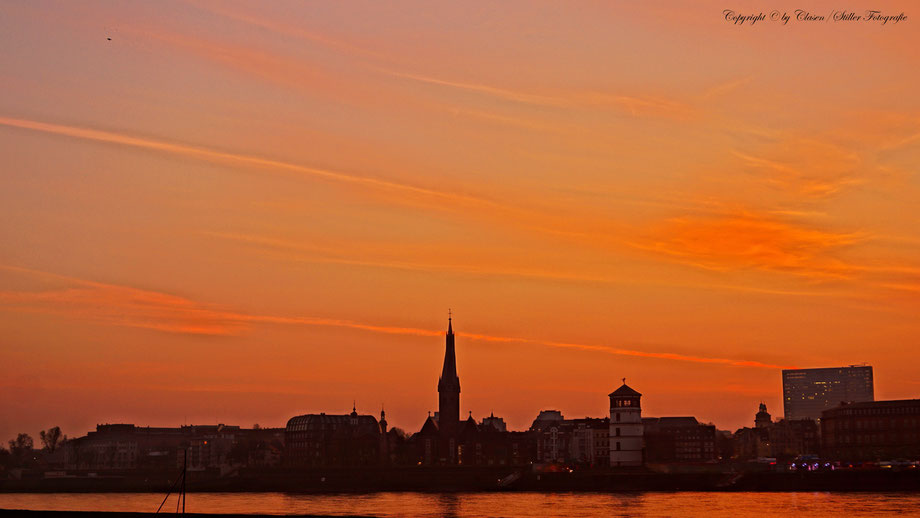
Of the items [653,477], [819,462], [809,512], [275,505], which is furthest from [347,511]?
[819,462]

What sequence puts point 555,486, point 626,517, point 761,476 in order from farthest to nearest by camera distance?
1. point 555,486
2. point 761,476
3. point 626,517

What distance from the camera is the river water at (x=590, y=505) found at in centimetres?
12194

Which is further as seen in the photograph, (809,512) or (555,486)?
(555,486)

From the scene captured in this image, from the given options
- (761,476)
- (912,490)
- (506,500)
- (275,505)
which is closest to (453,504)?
(506,500)

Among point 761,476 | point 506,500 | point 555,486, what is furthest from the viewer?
point 555,486

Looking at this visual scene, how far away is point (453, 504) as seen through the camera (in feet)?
484

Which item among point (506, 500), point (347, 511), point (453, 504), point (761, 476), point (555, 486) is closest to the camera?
point (347, 511)

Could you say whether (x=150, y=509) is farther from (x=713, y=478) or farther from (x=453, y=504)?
(x=713, y=478)

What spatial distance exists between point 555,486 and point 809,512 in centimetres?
7316

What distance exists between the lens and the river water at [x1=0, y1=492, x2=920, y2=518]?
121938 millimetres

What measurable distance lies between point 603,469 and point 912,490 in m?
56.7

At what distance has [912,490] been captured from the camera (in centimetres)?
15912

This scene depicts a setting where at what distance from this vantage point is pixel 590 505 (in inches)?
5487

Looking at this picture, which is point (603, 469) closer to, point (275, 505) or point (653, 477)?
point (653, 477)
